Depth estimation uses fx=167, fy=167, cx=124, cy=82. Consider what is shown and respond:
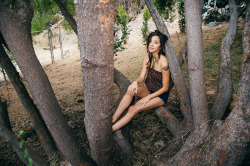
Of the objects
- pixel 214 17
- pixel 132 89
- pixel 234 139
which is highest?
pixel 214 17

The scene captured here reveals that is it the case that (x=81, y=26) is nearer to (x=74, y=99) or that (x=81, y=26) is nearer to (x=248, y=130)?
(x=248, y=130)

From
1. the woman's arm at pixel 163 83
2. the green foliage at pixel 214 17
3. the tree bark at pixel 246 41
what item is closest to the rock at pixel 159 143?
the woman's arm at pixel 163 83

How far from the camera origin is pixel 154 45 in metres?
2.38

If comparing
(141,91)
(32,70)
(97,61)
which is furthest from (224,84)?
(32,70)

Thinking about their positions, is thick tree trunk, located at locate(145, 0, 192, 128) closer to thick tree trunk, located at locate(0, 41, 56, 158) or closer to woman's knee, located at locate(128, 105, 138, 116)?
woman's knee, located at locate(128, 105, 138, 116)

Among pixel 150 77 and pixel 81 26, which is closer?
pixel 81 26

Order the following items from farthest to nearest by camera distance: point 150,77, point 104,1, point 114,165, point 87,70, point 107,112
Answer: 1. point 150,77
2. point 114,165
3. point 107,112
4. point 87,70
5. point 104,1

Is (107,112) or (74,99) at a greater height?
(107,112)

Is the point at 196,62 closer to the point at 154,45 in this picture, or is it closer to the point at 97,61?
the point at 154,45

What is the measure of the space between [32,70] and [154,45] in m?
1.58

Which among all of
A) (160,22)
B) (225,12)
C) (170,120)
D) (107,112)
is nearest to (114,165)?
(107,112)

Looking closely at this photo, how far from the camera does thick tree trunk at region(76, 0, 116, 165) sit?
104 cm

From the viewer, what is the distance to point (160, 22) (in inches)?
84.0

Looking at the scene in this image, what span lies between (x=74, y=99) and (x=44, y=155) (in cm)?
180
